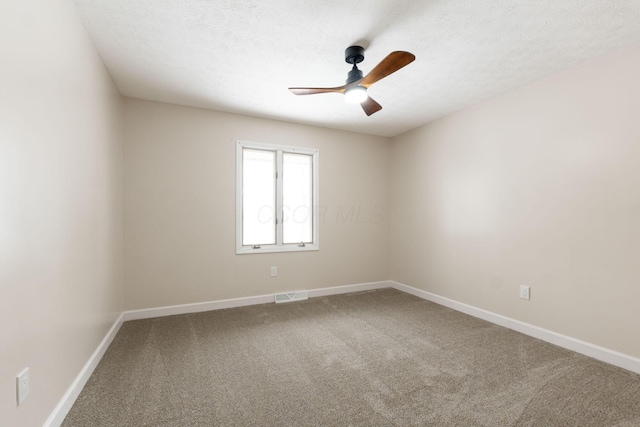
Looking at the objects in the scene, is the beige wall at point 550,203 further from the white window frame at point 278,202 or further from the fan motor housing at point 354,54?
the fan motor housing at point 354,54

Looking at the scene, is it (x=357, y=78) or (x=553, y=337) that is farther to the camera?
(x=553, y=337)

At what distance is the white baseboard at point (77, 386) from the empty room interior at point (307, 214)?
0.7 inches

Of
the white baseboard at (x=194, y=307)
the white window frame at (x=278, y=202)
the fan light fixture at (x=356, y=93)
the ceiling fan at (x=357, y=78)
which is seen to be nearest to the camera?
the ceiling fan at (x=357, y=78)

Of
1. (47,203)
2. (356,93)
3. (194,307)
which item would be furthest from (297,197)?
(47,203)

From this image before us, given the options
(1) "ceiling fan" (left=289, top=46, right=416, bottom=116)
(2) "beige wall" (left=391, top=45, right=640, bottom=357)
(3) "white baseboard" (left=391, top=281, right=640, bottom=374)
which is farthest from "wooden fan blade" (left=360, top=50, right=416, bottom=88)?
(3) "white baseboard" (left=391, top=281, right=640, bottom=374)

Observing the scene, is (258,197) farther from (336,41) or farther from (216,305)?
(336,41)

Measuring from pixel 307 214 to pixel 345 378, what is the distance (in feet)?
8.34

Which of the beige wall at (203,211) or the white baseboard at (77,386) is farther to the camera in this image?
the beige wall at (203,211)

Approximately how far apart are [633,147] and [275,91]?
10.3 ft

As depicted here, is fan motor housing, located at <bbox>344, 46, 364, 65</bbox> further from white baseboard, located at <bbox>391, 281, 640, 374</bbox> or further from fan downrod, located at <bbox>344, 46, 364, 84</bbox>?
white baseboard, located at <bbox>391, 281, 640, 374</bbox>

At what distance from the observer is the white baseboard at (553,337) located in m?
2.25

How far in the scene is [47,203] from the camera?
5.07ft

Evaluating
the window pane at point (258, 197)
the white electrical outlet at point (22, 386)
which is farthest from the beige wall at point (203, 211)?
the white electrical outlet at point (22, 386)

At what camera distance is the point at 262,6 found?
1.87 m
